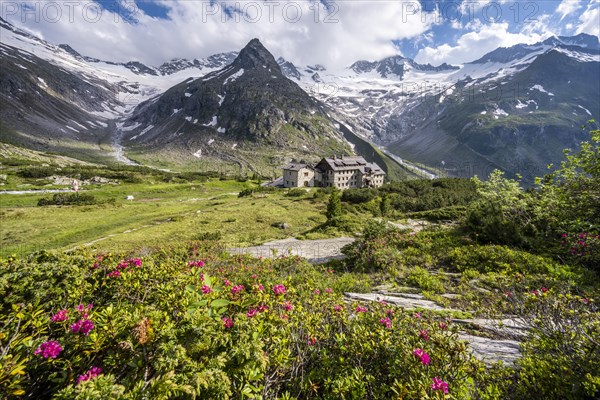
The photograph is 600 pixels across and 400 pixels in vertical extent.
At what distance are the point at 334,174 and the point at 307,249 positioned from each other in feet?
253

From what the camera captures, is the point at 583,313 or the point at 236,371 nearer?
the point at 236,371

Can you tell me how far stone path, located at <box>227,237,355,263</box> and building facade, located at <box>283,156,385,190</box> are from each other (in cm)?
7135

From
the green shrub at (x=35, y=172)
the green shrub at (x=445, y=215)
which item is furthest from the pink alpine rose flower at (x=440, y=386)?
the green shrub at (x=35, y=172)

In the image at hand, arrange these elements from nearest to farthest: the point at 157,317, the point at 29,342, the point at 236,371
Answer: the point at 29,342
the point at 236,371
the point at 157,317

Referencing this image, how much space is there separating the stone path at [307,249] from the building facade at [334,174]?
71.3 metres

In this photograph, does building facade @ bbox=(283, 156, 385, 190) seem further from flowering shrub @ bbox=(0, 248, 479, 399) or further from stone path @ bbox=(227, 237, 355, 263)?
flowering shrub @ bbox=(0, 248, 479, 399)

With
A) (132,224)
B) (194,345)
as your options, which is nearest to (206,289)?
(194,345)

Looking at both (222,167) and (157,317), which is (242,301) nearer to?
(157,317)

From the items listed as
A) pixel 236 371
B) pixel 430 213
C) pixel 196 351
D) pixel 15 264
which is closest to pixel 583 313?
pixel 236 371

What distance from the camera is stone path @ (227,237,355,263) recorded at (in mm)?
15308

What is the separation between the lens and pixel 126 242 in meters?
23.8

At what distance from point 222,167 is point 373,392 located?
170 meters

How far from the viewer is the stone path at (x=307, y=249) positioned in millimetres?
15308

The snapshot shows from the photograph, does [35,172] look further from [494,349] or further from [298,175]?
[494,349]
